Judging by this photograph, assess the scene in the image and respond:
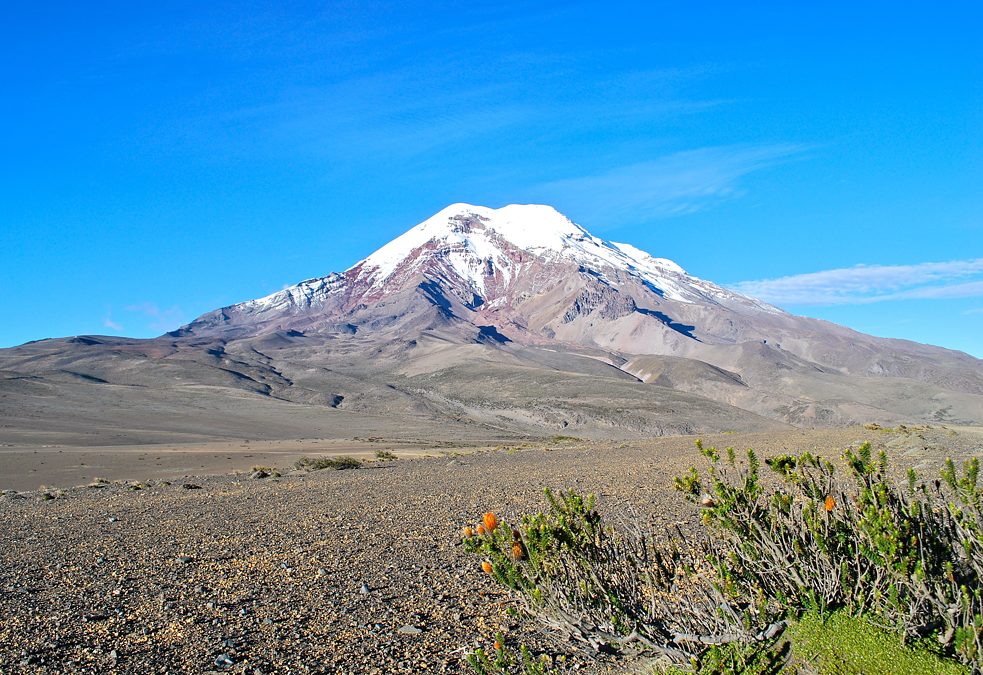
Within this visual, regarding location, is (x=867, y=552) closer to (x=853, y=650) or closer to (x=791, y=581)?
(x=853, y=650)

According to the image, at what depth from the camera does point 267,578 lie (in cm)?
744

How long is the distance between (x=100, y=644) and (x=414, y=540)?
4241mm

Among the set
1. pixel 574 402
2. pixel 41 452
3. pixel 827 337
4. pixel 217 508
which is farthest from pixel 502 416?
pixel 827 337

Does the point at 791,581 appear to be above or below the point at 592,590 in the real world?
above

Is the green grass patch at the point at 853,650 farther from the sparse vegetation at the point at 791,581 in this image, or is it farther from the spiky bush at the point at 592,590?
the spiky bush at the point at 592,590

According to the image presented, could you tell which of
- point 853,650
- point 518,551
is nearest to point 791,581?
point 853,650

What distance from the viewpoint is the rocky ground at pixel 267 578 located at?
210 inches

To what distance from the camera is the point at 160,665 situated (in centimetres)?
514

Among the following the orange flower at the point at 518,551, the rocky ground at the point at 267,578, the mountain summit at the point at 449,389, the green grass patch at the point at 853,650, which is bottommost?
the rocky ground at the point at 267,578

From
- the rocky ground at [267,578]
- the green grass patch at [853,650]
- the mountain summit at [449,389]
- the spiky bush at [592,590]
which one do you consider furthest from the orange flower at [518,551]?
the mountain summit at [449,389]

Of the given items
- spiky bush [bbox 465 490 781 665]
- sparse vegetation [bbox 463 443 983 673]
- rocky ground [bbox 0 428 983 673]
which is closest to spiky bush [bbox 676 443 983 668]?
sparse vegetation [bbox 463 443 983 673]

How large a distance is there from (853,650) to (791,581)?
64cm

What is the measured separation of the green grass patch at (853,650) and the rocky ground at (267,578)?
1.38m

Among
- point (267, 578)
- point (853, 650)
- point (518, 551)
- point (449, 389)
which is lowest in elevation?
point (267, 578)
